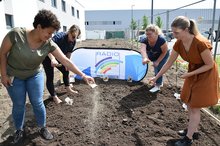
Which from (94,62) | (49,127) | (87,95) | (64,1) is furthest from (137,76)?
(64,1)

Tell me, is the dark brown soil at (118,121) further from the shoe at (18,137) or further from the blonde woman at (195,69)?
the blonde woman at (195,69)

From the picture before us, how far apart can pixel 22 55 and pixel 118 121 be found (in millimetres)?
1889

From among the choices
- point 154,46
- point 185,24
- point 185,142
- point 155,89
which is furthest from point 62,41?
point 185,142

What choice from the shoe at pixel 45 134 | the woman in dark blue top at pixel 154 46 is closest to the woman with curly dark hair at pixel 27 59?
the shoe at pixel 45 134

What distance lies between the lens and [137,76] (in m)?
6.00

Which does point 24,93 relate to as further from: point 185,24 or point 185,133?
point 185,133

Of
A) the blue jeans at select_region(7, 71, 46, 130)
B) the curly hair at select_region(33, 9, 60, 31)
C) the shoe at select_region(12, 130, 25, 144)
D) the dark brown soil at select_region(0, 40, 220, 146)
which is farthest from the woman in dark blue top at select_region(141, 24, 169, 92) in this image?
the shoe at select_region(12, 130, 25, 144)

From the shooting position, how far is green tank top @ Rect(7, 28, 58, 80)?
256 cm

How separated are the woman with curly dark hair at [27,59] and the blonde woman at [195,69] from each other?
1206mm

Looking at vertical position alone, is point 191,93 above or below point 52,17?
below

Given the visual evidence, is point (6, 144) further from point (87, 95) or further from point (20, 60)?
point (87, 95)

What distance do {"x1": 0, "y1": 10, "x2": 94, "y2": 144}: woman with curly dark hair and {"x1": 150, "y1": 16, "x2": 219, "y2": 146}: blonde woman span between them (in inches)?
47.5

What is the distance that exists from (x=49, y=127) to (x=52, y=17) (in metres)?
1.86

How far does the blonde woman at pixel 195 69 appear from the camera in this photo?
2.62 metres
